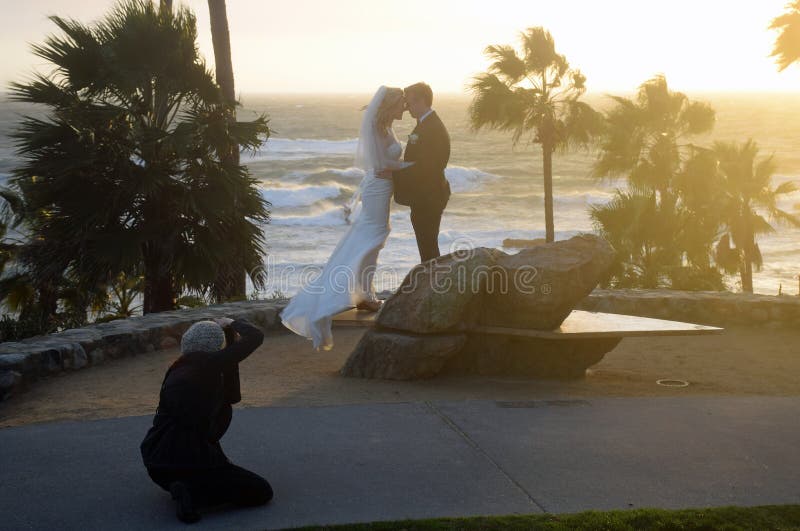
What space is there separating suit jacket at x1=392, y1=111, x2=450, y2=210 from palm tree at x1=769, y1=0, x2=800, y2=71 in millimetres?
12915

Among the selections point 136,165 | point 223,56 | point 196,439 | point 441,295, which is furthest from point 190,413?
point 223,56

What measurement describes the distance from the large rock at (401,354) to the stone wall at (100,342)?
2.52m

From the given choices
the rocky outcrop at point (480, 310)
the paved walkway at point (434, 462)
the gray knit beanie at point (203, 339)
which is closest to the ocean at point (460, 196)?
the rocky outcrop at point (480, 310)

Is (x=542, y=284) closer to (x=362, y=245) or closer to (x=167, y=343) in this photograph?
(x=362, y=245)

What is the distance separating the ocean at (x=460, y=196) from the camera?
36.1m

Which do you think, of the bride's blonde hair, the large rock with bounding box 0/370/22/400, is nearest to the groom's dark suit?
the bride's blonde hair

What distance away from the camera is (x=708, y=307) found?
39.7ft

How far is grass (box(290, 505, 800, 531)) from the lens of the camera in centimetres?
493

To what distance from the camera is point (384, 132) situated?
9.32 meters

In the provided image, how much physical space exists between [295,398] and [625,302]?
5777 mm

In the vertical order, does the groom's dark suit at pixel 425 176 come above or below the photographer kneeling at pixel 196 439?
above

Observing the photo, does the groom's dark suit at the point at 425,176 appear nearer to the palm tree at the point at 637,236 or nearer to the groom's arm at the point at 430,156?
the groom's arm at the point at 430,156

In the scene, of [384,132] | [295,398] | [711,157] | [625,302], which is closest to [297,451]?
[295,398]

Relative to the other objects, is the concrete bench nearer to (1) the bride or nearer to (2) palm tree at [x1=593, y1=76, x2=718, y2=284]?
(1) the bride
